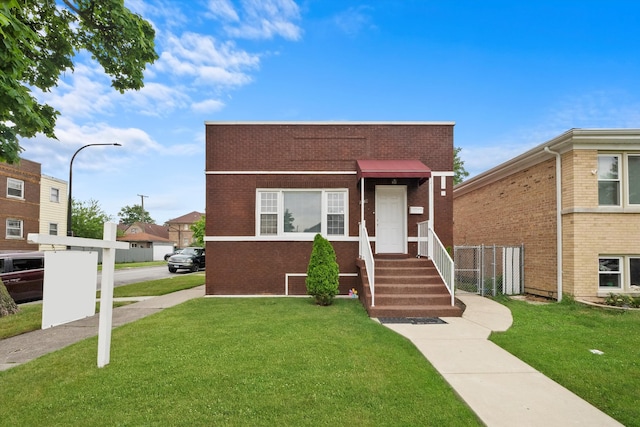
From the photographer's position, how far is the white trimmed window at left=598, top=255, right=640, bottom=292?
8625 millimetres

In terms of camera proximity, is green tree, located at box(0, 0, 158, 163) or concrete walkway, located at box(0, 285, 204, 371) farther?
green tree, located at box(0, 0, 158, 163)

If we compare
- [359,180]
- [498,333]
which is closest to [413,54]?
[359,180]

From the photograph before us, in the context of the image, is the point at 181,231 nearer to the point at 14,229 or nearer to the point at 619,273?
the point at 14,229

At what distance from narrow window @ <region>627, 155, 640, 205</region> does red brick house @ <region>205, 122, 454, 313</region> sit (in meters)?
4.46

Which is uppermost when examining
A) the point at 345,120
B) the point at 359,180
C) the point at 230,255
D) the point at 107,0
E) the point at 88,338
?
the point at 107,0

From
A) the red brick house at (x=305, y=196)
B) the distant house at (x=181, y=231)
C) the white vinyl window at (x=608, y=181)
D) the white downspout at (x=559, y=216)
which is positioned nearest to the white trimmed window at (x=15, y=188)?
the red brick house at (x=305, y=196)

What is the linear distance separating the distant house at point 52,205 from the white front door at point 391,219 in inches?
1005

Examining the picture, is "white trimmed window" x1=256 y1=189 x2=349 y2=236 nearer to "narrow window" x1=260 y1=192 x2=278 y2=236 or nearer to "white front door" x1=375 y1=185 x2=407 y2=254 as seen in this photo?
"narrow window" x1=260 y1=192 x2=278 y2=236

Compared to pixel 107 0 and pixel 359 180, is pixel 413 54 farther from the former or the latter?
pixel 107 0

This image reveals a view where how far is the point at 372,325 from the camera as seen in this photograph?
20.5 ft

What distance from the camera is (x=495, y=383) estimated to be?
3.77 metres

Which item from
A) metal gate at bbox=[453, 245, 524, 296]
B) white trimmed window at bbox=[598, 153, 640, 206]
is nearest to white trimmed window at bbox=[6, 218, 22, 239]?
metal gate at bbox=[453, 245, 524, 296]

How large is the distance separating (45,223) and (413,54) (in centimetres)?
2759

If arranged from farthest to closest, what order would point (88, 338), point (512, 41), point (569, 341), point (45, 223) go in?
point (45, 223)
point (512, 41)
point (88, 338)
point (569, 341)
